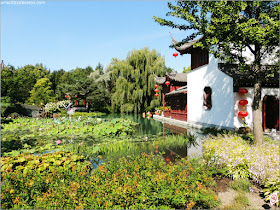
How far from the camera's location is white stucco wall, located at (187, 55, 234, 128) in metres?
11.0

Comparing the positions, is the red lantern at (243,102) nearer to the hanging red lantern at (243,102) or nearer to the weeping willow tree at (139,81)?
the hanging red lantern at (243,102)

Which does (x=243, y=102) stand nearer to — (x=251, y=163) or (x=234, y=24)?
(x=234, y=24)

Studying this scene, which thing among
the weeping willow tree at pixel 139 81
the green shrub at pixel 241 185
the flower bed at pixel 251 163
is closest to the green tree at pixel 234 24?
the flower bed at pixel 251 163

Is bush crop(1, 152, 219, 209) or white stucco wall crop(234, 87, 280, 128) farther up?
white stucco wall crop(234, 87, 280, 128)

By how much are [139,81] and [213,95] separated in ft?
52.1

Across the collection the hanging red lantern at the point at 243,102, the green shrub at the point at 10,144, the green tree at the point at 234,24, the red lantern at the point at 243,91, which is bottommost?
the green shrub at the point at 10,144

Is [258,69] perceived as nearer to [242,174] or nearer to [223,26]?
[223,26]

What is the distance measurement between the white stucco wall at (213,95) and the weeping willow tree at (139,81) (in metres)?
11.8

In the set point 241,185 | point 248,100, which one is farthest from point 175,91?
point 241,185

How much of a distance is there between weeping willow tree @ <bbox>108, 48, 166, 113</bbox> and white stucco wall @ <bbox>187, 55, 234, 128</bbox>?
11798 mm

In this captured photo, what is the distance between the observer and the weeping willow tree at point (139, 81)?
27.1 metres

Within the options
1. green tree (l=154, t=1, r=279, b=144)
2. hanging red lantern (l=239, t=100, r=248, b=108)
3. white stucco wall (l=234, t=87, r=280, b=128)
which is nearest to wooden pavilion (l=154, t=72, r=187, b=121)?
white stucco wall (l=234, t=87, r=280, b=128)

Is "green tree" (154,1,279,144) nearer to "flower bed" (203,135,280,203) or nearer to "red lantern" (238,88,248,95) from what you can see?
"flower bed" (203,135,280,203)

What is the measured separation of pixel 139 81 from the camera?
27.4m
